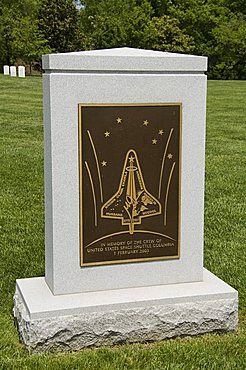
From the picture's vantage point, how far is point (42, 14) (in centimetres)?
4844

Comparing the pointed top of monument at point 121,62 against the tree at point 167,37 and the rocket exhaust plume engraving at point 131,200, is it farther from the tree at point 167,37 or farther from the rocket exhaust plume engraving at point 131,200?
the tree at point 167,37

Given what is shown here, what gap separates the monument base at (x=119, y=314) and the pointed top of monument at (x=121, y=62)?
1428mm

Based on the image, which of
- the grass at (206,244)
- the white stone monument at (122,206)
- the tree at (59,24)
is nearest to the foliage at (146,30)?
the tree at (59,24)

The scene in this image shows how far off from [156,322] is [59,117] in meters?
1.44

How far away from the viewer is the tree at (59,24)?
4772 centimetres

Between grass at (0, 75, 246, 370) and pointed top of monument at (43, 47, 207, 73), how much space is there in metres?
1.73

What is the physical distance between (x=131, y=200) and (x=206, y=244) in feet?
7.04

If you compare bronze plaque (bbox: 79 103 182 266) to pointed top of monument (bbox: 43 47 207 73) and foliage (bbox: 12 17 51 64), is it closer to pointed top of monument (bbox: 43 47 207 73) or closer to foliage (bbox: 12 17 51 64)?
pointed top of monument (bbox: 43 47 207 73)

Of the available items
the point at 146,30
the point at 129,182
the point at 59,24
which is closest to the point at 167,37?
the point at 146,30

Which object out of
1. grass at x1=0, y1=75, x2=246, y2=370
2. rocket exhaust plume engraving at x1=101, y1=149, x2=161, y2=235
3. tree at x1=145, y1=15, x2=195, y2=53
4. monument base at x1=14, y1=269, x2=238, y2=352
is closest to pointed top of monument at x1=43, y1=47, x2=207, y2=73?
rocket exhaust plume engraving at x1=101, y1=149, x2=161, y2=235

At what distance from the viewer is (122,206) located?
4.18m

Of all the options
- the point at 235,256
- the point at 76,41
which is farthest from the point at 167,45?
the point at 235,256

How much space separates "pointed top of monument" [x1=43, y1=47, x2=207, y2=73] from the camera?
3850 mm

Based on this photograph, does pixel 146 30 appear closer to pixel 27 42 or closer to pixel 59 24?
pixel 59 24
